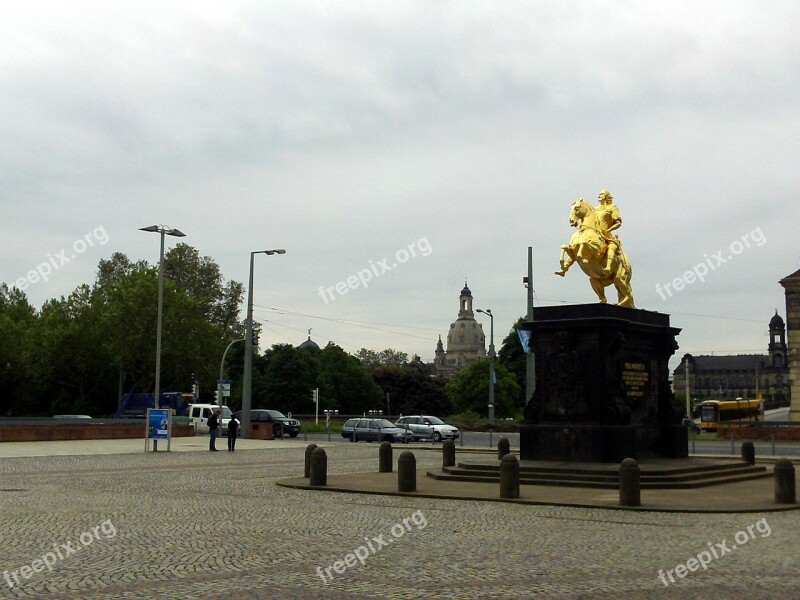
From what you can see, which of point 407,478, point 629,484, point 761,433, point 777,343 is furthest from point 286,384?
point 777,343

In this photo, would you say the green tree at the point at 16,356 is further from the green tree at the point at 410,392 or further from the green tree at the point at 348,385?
the green tree at the point at 410,392

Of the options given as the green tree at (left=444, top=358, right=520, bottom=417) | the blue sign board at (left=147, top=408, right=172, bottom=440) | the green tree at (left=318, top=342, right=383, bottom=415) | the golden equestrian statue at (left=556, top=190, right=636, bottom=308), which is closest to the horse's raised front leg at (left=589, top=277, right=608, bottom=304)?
the golden equestrian statue at (left=556, top=190, right=636, bottom=308)

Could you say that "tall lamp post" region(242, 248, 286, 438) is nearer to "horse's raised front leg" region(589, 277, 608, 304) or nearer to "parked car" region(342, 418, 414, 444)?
"parked car" region(342, 418, 414, 444)

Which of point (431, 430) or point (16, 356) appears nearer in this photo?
point (431, 430)

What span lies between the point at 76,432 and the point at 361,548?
37.0 meters

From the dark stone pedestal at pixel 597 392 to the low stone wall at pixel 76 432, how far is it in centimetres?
2799

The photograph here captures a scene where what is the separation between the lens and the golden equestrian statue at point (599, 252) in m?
23.3

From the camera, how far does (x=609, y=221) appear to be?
23938 mm

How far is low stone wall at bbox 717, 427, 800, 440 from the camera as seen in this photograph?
148ft

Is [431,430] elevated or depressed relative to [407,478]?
elevated

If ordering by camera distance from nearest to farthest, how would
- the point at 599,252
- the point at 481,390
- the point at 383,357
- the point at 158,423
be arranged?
the point at 599,252 → the point at 158,423 → the point at 481,390 → the point at 383,357

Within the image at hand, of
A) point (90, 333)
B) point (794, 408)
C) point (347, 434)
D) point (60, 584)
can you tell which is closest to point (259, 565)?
point (60, 584)

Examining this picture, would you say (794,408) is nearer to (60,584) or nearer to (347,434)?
(347,434)

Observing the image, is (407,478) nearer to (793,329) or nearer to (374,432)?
(374,432)
